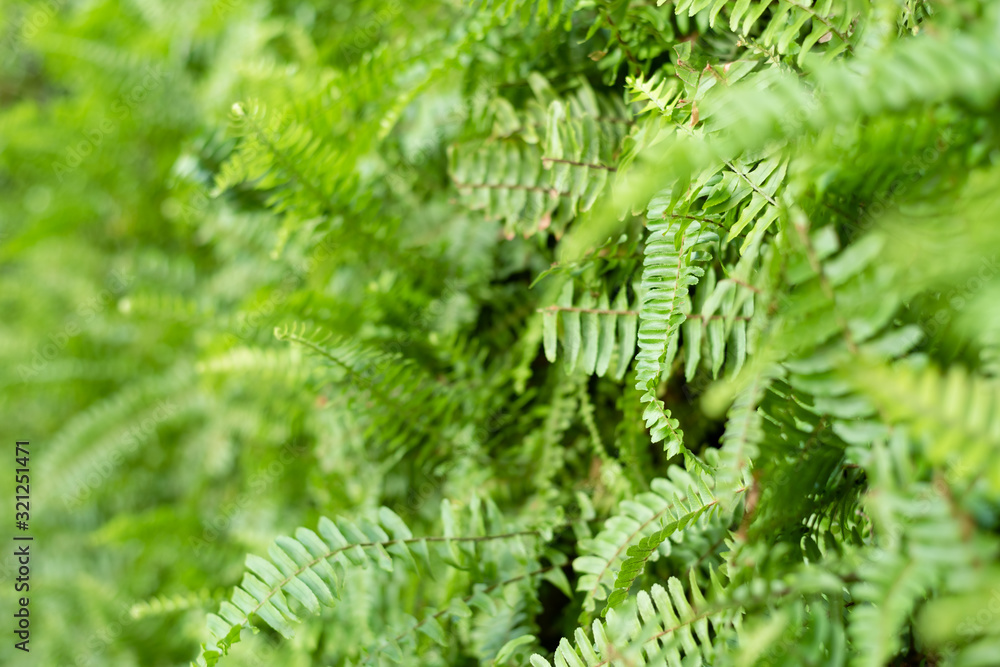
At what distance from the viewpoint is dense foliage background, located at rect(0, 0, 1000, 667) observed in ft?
1.30

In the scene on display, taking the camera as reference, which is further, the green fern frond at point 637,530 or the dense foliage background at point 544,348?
the green fern frond at point 637,530

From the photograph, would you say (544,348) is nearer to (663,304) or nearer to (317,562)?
(663,304)

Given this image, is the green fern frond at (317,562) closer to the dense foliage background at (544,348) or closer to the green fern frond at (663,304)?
the dense foliage background at (544,348)

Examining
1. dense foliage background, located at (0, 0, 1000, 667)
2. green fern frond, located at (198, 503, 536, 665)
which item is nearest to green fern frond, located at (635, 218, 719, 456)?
dense foliage background, located at (0, 0, 1000, 667)

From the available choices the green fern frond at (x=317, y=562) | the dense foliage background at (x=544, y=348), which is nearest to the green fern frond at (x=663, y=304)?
the dense foliage background at (x=544, y=348)

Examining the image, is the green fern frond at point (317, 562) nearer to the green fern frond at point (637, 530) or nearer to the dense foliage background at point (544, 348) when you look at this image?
the dense foliage background at point (544, 348)

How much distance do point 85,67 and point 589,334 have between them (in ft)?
5.84

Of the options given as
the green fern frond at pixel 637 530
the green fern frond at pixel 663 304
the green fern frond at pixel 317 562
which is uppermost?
the green fern frond at pixel 663 304

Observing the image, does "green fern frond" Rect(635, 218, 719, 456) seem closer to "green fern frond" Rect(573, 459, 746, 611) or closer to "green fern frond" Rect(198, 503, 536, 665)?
"green fern frond" Rect(573, 459, 746, 611)

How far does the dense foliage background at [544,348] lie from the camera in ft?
1.30

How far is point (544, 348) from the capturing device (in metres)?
0.79

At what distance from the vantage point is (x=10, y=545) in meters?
1.76

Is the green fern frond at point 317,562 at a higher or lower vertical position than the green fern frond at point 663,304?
lower

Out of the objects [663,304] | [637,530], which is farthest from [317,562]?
[663,304]
